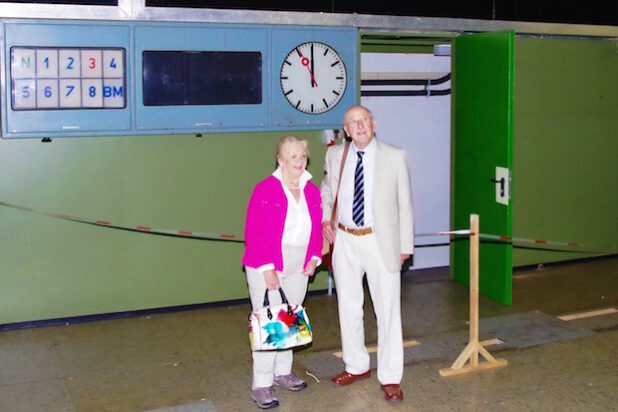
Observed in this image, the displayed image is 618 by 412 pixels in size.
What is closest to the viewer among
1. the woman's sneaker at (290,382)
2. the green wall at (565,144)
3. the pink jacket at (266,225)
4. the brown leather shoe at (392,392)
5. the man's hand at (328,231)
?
the pink jacket at (266,225)

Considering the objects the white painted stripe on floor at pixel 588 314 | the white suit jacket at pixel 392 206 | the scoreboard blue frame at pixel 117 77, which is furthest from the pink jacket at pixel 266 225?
the white painted stripe on floor at pixel 588 314

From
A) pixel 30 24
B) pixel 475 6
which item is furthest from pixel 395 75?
pixel 30 24

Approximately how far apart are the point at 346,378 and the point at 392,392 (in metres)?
0.39

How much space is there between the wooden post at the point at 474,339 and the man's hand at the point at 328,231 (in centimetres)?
101

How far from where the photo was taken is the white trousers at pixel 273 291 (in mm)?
5211

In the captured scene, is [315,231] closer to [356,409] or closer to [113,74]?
[356,409]

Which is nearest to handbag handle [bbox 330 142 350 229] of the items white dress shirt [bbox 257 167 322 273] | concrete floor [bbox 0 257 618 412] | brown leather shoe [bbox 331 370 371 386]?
white dress shirt [bbox 257 167 322 273]

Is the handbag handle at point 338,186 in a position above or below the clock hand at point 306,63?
below

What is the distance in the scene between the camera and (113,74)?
680 cm

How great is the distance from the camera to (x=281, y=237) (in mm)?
5180

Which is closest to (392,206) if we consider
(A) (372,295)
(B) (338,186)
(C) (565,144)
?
(B) (338,186)

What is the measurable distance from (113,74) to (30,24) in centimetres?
71

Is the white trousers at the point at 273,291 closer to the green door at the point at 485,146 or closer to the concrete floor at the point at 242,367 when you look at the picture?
the concrete floor at the point at 242,367

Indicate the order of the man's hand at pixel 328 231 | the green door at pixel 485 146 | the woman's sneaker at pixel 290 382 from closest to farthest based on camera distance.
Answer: the man's hand at pixel 328 231 → the woman's sneaker at pixel 290 382 → the green door at pixel 485 146
